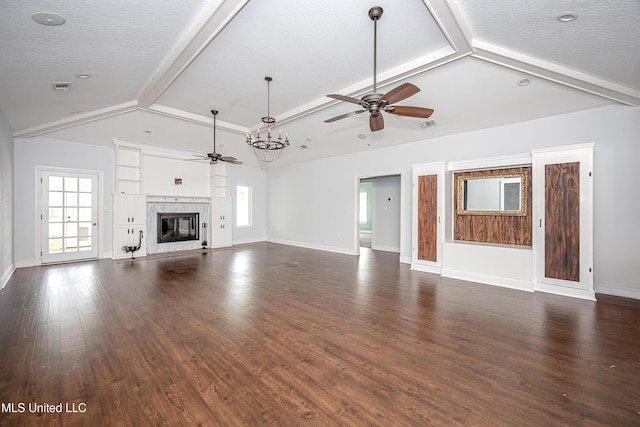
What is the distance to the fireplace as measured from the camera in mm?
8164

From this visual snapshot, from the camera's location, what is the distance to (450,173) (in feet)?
19.2

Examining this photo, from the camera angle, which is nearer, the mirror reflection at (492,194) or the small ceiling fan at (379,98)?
the small ceiling fan at (379,98)

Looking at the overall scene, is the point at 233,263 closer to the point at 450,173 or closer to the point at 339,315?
the point at 339,315

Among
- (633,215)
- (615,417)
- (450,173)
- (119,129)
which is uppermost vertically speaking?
(119,129)

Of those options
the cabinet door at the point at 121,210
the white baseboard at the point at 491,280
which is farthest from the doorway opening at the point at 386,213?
the cabinet door at the point at 121,210

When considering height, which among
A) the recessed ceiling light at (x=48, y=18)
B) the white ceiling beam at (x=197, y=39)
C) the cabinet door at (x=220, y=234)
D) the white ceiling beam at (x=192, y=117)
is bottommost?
the cabinet door at (x=220, y=234)

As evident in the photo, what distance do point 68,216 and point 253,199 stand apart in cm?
511

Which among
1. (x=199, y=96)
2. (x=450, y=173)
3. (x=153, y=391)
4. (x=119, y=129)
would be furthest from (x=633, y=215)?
(x=119, y=129)

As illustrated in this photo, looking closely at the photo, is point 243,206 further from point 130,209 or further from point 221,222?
point 130,209

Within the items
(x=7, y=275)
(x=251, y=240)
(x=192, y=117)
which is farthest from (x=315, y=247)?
(x=7, y=275)

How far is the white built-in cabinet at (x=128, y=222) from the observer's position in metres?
7.21

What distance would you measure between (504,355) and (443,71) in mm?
3603

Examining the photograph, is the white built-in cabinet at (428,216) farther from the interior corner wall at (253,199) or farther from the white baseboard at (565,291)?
the interior corner wall at (253,199)

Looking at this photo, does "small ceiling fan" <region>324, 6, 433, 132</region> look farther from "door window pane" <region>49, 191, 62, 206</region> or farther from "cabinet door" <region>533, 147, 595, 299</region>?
"door window pane" <region>49, 191, 62, 206</region>
